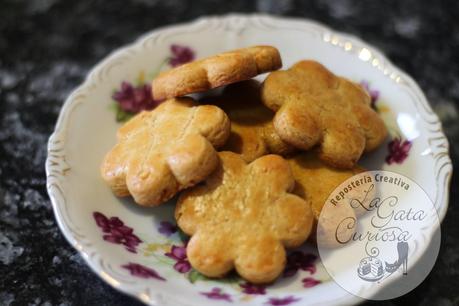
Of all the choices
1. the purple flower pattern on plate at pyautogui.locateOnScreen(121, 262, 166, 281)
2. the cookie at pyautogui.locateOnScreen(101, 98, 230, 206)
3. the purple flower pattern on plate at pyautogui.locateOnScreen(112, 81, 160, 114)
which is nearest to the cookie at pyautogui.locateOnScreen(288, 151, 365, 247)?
the cookie at pyautogui.locateOnScreen(101, 98, 230, 206)

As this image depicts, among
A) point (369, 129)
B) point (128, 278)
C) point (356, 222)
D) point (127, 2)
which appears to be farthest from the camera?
point (127, 2)

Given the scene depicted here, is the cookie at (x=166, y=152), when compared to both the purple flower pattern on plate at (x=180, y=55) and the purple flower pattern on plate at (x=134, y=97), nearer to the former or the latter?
the purple flower pattern on plate at (x=134, y=97)

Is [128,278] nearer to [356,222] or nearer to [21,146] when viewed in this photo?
[356,222]

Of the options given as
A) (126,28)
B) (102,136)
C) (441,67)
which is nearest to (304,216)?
(102,136)

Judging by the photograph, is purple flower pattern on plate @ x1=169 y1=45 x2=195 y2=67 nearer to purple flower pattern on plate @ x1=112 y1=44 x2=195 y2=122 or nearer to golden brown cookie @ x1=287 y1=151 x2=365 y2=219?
purple flower pattern on plate @ x1=112 y1=44 x2=195 y2=122

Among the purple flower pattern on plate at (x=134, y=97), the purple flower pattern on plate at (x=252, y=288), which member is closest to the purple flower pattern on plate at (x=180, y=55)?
the purple flower pattern on plate at (x=134, y=97)

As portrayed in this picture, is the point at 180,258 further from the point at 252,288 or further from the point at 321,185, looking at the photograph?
the point at 321,185
